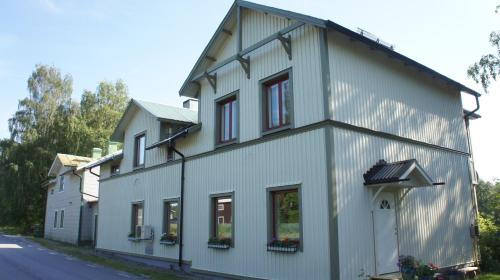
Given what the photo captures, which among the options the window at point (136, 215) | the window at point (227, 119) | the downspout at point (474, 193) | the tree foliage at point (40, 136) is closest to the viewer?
the window at point (227, 119)

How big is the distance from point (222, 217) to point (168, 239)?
3.35m

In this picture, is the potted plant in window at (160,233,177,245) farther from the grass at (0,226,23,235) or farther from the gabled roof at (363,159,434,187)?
the grass at (0,226,23,235)

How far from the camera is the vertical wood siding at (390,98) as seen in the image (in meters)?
11.0

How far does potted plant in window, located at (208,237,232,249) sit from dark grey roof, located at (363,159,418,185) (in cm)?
445

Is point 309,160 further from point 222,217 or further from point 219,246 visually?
point 219,246

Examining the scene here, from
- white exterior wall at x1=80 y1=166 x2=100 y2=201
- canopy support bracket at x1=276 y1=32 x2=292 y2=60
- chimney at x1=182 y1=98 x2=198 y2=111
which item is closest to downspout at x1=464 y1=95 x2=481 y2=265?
canopy support bracket at x1=276 y1=32 x2=292 y2=60

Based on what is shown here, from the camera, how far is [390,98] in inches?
490

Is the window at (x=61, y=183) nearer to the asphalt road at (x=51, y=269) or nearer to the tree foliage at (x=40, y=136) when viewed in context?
the tree foliage at (x=40, y=136)

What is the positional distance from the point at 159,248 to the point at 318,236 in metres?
8.21

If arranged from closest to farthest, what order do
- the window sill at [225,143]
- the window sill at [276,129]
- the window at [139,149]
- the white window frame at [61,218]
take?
the window sill at [276,129], the window sill at [225,143], the window at [139,149], the white window frame at [61,218]

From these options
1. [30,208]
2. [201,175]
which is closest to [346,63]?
[201,175]

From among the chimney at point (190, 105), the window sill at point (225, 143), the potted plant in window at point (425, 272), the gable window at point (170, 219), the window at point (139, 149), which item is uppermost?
the chimney at point (190, 105)

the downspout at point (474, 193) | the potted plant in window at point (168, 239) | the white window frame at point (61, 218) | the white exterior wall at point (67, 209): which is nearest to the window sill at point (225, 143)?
the potted plant in window at point (168, 239)

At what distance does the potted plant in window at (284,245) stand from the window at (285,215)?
6cm
